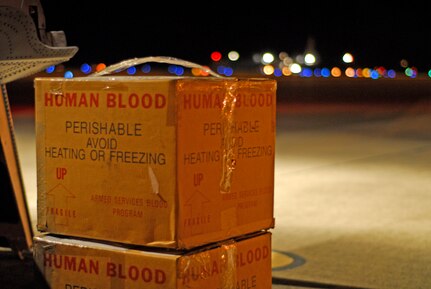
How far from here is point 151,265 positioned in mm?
2986

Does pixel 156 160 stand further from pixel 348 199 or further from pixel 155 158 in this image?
pixel 348 199

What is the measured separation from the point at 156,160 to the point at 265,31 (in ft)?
238

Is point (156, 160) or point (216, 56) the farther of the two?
point (216, 56)

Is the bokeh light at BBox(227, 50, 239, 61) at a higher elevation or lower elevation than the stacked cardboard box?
higher

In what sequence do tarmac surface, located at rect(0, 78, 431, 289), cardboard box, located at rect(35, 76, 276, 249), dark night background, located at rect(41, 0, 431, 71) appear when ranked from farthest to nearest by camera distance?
dark night background, located at rect(41, 0, 431, 71) < tarmac surface, located at rect(0, 78, 431, 289) < cardboard box, located at rect(35, 76, 276, 249)

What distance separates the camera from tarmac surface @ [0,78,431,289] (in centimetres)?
674

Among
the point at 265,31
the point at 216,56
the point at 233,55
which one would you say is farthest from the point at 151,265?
the point at 265,31

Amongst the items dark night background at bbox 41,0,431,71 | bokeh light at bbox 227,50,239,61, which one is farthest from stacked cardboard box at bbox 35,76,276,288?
bokeh light at bbox 227,50,239,61

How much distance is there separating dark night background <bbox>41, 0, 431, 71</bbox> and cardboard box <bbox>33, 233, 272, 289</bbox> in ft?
172

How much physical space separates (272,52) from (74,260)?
234 feet

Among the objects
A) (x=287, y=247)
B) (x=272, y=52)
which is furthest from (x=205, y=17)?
(x=287, y=247)

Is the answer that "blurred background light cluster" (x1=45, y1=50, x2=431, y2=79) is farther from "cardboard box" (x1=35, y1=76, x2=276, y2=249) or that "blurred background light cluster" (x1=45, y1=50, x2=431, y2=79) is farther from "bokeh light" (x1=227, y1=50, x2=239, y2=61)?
"cardboard box" (x1=35, y1=76, x2=276, y2=249)

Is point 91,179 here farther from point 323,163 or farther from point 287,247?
point 323,163

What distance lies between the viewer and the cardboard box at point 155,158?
294 centimetres
